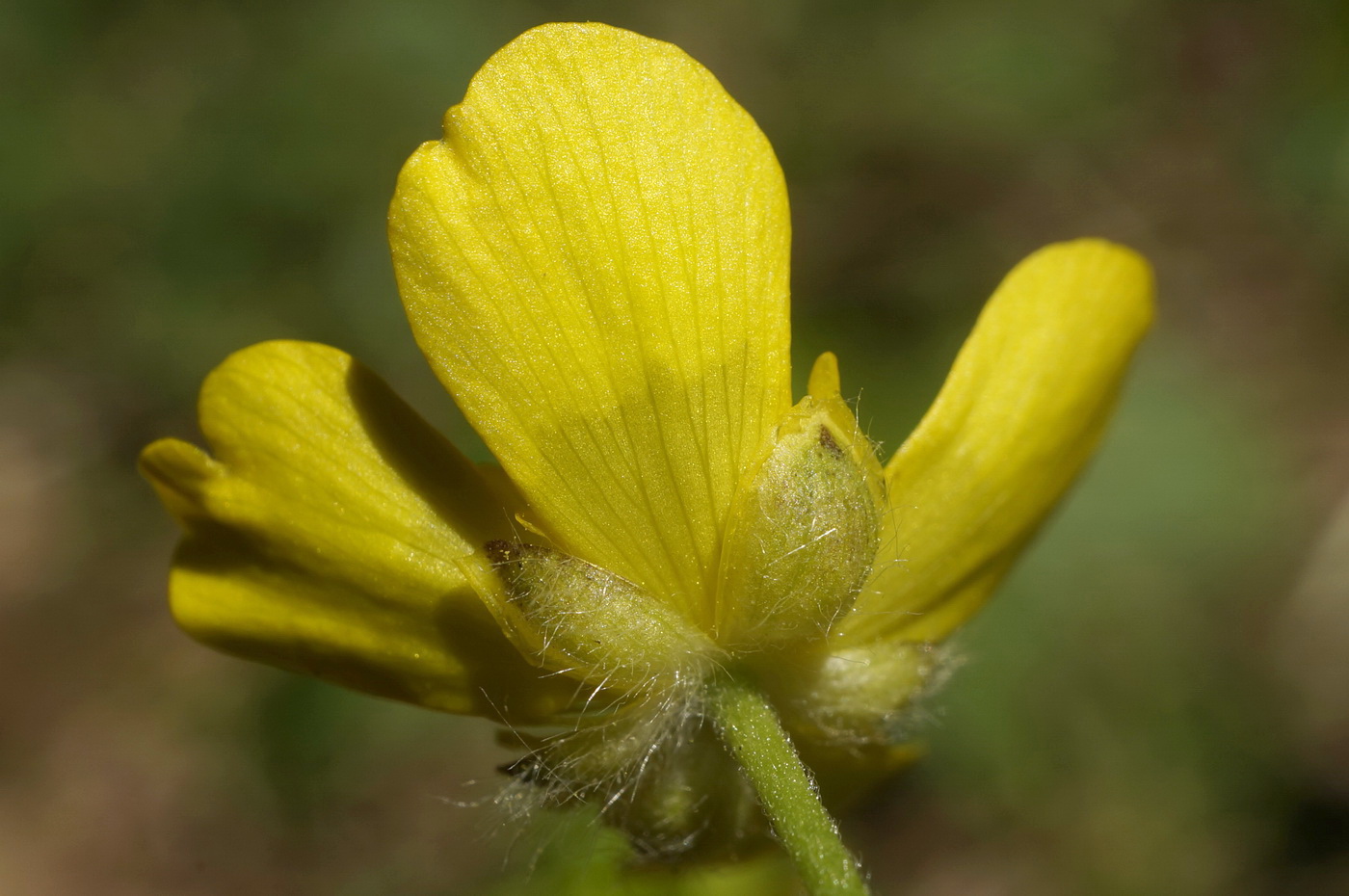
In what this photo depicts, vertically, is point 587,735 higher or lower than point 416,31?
lower

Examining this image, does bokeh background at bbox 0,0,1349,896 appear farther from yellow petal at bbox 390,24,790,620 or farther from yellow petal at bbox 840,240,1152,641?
yellow petal at bbox 390,24,790,620

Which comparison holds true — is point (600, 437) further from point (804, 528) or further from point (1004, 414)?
point (1004, 414)

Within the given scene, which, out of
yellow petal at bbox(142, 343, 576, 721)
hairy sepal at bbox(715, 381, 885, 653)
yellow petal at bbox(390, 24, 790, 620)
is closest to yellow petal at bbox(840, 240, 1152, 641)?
hairy sepal at bbox(715, 381, 885, 653)

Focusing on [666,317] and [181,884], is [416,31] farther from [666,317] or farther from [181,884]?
[666,317]

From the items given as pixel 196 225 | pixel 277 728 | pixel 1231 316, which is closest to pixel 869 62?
pixel 1231 316

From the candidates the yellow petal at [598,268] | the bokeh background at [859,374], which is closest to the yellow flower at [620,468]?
the yellow petal at [598,268]

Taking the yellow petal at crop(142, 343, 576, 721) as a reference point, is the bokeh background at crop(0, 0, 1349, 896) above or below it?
below

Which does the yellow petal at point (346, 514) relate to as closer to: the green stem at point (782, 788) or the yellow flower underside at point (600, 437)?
the yellow flower underside at point (600, 437)
